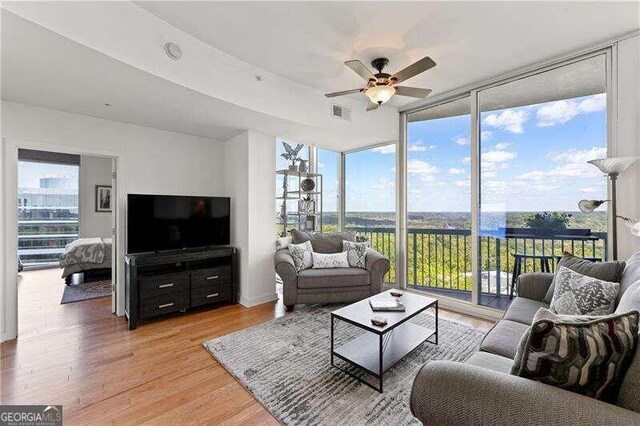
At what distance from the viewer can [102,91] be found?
2.45 metres

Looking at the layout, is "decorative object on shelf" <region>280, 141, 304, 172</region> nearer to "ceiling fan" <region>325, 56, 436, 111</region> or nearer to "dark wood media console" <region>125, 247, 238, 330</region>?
"dark wood media console" <region>125, 247, 238, 330</region>

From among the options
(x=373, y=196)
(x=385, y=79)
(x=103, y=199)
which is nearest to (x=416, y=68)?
(x=385, y=79)

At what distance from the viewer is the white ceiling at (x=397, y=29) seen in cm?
204

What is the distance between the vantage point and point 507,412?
93 centimetres

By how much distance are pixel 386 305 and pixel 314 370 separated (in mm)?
769

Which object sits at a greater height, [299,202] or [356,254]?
[299,202]

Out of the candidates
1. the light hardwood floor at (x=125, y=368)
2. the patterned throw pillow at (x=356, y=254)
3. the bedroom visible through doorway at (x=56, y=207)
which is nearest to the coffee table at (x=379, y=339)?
the light hardwood floor at (x=125, y=368)

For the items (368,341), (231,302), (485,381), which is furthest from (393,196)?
(485,381)

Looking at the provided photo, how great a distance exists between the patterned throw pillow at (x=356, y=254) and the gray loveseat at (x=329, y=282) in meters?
0.07

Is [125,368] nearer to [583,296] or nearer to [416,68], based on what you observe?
[416,68]

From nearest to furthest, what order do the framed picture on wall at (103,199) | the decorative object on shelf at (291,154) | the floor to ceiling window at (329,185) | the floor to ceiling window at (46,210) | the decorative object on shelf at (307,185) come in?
1. the decorative object on shelf at (307,185)
2. the decorative object on shelf at (291,154)
3. the floor to ceiling window at (329,185)
4. the floor to ceiling window at (46,210)
5. the framed picture on wall at (103,199)

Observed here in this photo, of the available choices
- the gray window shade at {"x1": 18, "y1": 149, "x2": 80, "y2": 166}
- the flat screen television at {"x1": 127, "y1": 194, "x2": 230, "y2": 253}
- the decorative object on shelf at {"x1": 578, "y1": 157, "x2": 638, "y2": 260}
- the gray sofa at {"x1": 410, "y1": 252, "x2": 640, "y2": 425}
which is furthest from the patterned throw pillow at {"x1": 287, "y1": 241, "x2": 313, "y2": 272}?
the gray window shade at {"x1": 18, "y1": 149, "x2": 80, "y2": 166}

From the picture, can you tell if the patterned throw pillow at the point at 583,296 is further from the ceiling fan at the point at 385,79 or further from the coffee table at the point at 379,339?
the ceiling fan at the point at 385,79

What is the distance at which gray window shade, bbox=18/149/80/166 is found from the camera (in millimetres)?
5527
